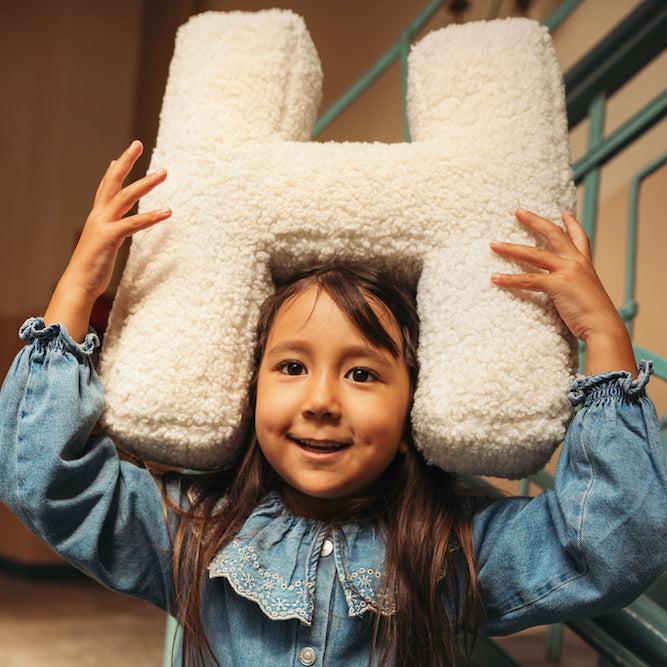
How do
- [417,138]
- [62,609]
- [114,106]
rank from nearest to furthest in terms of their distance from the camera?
[417,138] < [62,609] < [114,106]

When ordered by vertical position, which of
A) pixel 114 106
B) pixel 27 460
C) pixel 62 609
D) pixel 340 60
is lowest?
pixel 62 609

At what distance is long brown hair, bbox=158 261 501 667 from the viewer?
0.68 metres

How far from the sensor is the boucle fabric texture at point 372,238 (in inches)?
26.2

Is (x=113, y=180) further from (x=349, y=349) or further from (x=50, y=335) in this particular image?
(x=349, y=349)

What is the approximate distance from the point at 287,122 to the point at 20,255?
2.33m

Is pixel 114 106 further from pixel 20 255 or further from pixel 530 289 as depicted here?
pixel 530 289

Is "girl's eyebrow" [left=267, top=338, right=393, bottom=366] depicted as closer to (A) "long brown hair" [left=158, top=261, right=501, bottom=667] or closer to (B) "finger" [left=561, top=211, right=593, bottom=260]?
(A) "long brown hair" [left=158, top=261, right=501, bottom=667]

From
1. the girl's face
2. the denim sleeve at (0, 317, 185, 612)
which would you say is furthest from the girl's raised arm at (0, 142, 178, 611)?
the girl's face

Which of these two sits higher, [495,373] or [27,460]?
[495,373]

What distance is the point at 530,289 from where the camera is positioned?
681mm

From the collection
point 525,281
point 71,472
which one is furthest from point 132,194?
point 525,281

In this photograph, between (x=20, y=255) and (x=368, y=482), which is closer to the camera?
(x=368, y=482)

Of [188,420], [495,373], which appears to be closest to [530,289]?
[495,373]

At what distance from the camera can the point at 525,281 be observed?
675 millimetres
